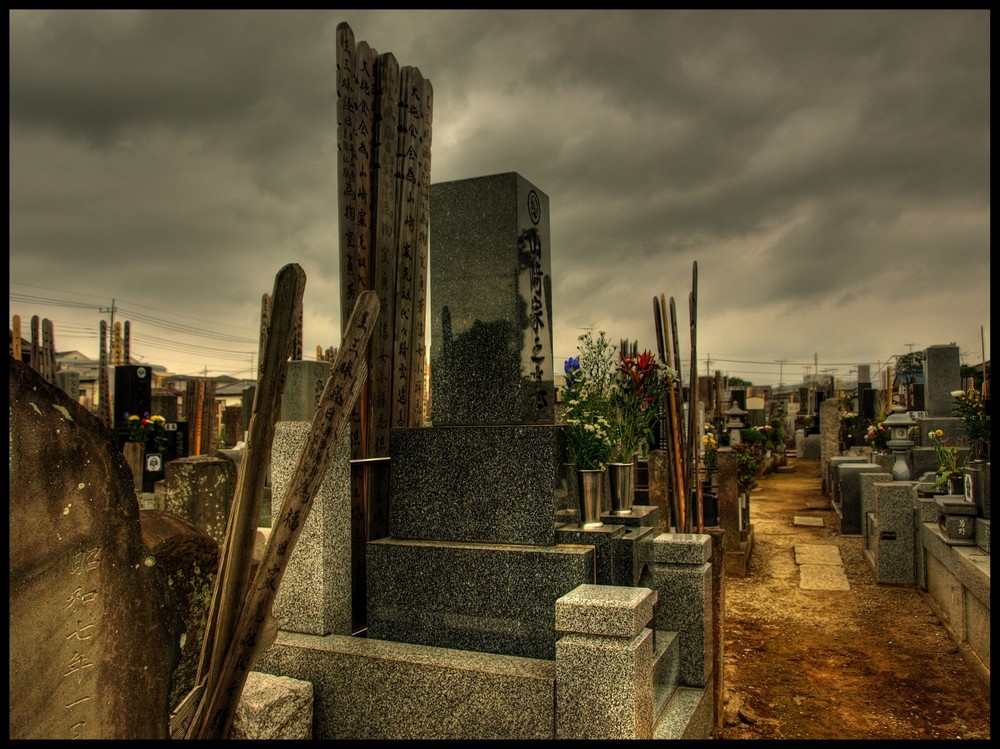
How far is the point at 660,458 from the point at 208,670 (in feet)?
28.2

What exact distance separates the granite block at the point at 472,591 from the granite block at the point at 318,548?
0.23 metres

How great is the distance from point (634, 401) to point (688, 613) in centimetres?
138

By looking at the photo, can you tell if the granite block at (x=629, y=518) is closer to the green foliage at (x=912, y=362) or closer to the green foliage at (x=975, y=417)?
the green foliage at (x=975, y=417)

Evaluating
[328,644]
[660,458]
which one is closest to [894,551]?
[660,458]

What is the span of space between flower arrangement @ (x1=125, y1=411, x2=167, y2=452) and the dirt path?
881cm

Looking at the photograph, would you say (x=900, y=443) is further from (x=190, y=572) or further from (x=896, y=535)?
(x=190, y=572)

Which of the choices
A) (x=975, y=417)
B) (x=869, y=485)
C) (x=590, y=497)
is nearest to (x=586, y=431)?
(x=590, y=497)

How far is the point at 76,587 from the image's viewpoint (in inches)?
61.5

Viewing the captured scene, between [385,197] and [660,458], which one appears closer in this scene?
[385,197]

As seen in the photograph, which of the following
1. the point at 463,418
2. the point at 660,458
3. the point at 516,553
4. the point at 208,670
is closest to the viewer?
the point at 208,670

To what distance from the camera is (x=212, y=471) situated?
7711 mm

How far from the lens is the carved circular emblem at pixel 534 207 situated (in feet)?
14.4

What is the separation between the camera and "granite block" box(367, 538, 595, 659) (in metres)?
3.79

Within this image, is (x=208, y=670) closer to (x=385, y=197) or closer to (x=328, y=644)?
(x=328, y=644)
